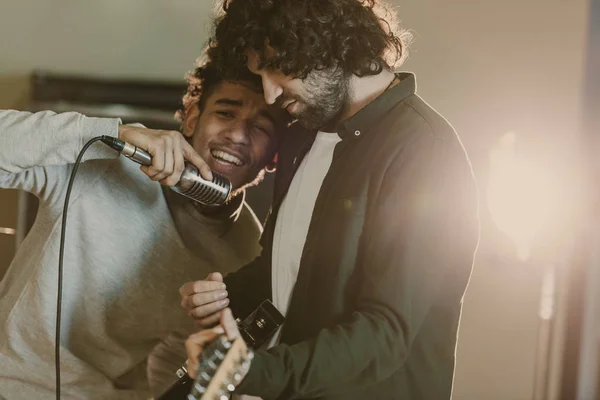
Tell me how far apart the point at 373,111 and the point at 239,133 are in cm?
29

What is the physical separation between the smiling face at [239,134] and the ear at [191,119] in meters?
0.04

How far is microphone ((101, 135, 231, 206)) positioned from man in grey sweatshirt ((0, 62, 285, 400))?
6 centimetres

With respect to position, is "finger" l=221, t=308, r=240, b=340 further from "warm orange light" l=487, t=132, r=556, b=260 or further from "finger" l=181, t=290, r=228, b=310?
"warm orange light" l=487, t=132, r=556, b=260

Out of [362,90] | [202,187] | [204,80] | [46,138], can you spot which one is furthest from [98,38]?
[362,90]

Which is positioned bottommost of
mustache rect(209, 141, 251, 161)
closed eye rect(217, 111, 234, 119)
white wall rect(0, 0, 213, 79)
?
mustache rect(209, 141, 251, 161)

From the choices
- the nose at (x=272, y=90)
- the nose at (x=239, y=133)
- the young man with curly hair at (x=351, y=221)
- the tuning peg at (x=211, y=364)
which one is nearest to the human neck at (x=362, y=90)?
A: the young man with curly hair at (x=351, y=221)

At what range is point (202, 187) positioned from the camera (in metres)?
1.04

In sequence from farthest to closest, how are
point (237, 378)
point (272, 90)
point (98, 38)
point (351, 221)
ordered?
point (98, 38) → point (272, 90) → point (351, 221) → point (237, 378)

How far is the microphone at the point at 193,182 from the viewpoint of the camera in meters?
0.97

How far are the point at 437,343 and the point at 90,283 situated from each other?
24.9 inches

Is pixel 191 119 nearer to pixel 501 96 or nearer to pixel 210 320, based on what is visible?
pixel 210 320

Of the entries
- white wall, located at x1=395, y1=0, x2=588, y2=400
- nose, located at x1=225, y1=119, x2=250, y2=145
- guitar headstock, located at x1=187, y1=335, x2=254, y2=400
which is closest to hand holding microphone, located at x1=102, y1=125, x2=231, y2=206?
nose, located at x1=225, y1=119, x2=250, y2=145

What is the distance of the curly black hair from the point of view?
3.20 feet

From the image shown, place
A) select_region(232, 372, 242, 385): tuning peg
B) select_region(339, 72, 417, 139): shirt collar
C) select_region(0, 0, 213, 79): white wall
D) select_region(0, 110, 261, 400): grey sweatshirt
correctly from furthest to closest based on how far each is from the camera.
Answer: select_region(0, 0, 213, 79): white wall, select_region(0, 110, 261, 400): grey sweatshirt, select_region(339, 72, 417, 139): shirt collar, select_region(232, 372, 242, 385): tuning peg
